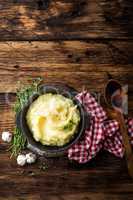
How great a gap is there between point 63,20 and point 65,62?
0.15 metres

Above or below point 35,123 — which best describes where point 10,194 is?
below

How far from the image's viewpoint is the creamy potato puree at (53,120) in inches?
102

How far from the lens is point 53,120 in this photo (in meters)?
2.60

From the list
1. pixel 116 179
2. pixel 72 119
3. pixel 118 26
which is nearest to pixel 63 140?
pixel 72 119

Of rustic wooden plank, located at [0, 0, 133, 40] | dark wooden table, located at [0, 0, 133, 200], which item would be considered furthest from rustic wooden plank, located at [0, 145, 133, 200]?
rustic wooden plank, located at [0, 0, 133, 40]

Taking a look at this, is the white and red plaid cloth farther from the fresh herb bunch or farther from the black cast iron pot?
the fresh herb bunch

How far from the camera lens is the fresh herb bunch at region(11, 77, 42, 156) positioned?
8.74ft

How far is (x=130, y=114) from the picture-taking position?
2.69m

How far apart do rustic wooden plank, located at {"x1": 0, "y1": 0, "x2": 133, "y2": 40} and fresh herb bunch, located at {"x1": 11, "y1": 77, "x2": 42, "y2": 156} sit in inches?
7.3

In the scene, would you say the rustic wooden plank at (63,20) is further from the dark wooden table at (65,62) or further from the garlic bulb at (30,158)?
the garlic bulb at (30,158)

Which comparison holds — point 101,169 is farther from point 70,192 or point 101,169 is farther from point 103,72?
point 103,72

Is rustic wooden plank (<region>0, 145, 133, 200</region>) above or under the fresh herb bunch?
under

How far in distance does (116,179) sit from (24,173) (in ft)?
1.02

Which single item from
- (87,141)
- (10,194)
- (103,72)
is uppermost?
(103,72)
